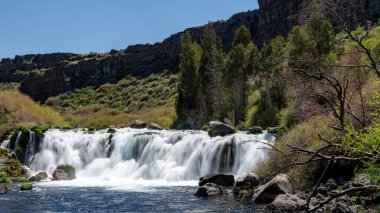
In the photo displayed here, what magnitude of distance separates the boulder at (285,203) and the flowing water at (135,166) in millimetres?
1457

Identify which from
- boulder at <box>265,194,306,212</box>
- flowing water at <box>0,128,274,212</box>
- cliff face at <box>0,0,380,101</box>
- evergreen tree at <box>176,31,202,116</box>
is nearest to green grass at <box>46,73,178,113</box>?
cliff face at <box>0,0,380,101</box>

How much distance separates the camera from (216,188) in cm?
2598

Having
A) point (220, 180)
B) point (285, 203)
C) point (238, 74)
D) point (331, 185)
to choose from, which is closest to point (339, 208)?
point (285, 203)

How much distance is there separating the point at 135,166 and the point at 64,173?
18.6 feet

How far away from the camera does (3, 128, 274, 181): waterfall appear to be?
111ft

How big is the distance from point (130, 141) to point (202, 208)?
20302 mm

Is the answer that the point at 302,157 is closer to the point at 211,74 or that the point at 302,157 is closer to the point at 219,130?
the point at 219,130

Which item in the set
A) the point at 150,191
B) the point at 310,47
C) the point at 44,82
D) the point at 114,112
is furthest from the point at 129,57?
the point at 150,191

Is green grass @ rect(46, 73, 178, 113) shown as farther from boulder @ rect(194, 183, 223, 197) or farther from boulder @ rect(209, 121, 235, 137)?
boulder @ rect(194, 183, 223, 197)

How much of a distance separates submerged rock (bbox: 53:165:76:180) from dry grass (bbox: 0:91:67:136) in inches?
632

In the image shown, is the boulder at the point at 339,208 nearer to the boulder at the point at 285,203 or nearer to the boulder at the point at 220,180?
the boulder at the point at 285,203

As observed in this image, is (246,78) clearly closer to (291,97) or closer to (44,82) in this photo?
(291,97)

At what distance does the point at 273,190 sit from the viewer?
72.7 ft


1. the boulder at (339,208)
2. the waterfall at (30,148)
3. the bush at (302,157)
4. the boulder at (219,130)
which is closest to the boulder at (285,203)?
the boulder at (339,208)
